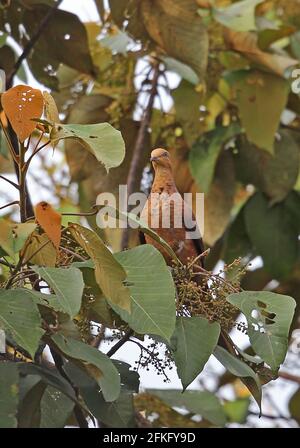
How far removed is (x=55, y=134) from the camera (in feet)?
7.43

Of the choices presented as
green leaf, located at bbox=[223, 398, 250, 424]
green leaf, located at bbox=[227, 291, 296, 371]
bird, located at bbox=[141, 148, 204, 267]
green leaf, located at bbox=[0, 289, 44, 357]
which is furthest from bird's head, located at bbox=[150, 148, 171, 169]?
green leaf, located at bbox=[0, 289, 44, 357]

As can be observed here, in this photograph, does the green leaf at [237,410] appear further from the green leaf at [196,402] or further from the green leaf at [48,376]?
the green leaf at [48,376]

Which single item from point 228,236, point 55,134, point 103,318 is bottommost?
point 228,236

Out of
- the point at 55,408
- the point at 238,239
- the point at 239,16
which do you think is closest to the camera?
the point at 55,408

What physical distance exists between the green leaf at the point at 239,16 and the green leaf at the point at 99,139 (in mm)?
1894

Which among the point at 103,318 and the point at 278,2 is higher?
the point at 278,2

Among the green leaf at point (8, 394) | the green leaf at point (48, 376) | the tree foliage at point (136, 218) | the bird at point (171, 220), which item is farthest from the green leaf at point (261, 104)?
the green leaf at point (8, 394)

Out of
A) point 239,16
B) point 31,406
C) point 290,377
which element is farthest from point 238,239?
point 31,406

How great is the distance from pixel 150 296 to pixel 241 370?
0.30 meters

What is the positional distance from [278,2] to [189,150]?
82 cm

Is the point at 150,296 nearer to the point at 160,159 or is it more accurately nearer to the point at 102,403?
the point at 102,403

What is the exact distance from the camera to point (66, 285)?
2.13 metres
